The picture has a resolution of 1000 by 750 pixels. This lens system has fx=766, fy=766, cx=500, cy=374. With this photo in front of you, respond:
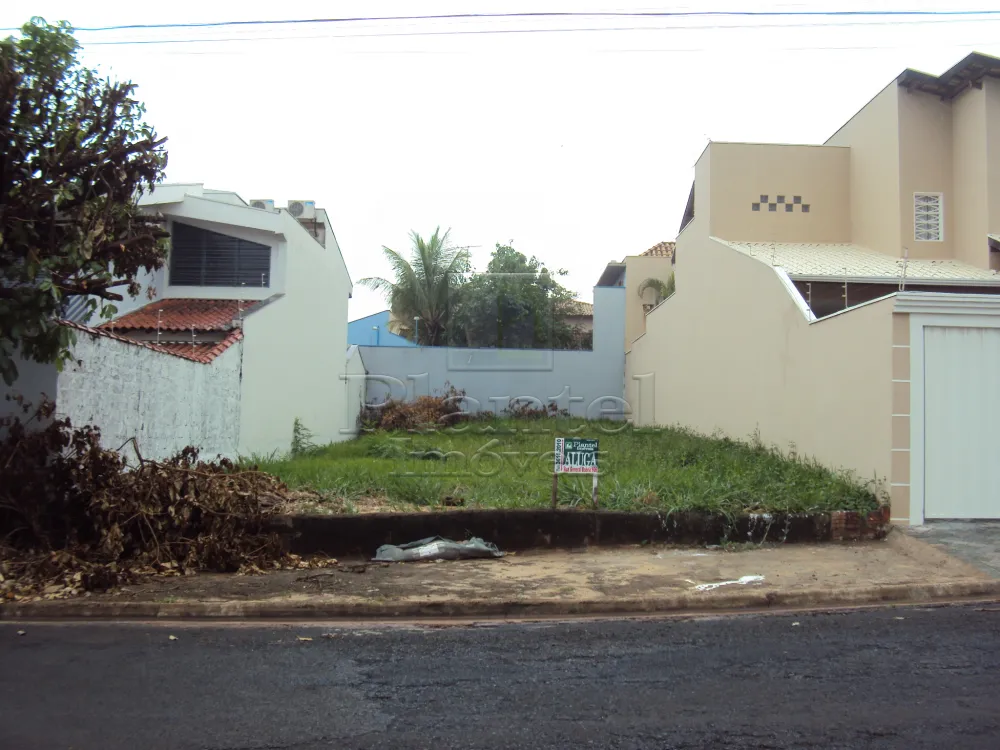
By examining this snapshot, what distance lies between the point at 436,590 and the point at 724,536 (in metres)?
3.47

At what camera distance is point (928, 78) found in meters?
14.7

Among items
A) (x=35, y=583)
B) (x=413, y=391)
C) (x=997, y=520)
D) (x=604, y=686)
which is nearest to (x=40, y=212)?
(x=35, y=583)

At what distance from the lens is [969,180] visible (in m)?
14.5

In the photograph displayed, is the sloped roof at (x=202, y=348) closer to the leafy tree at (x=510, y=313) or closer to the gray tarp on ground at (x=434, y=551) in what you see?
the gray tarp on ground at (x=434, y=551)

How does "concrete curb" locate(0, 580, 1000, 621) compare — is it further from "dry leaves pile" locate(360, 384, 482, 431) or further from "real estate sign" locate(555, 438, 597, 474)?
"dry leaves pile" locate(360, 384, 482, 431)

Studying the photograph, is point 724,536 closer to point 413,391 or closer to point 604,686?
point 604,686

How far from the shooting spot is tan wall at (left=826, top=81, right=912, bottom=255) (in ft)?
49.6

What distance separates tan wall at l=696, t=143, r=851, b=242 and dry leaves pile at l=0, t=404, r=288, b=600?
41.8ft

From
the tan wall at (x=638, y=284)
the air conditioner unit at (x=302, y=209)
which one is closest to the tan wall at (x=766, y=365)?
the tan wall at (x=638, y=284)

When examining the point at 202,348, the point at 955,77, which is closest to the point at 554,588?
the point at 202,348

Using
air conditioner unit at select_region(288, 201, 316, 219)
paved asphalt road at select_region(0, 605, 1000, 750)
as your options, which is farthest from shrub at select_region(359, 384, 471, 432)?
paved asphalt road at select_region(0, 605, 1000, 750)

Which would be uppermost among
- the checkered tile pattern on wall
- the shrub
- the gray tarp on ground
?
the checkered tile pattern on wall

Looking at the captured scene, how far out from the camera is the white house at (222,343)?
9273 millimetres

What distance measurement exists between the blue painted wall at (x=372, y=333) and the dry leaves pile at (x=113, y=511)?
82.5ft
